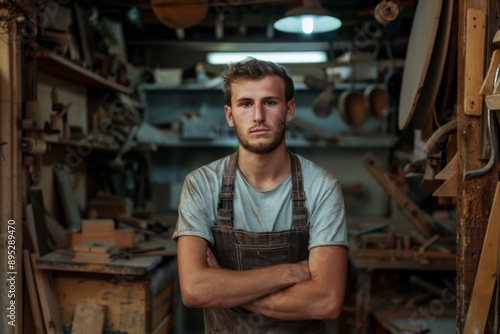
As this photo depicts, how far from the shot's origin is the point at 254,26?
6262 mm

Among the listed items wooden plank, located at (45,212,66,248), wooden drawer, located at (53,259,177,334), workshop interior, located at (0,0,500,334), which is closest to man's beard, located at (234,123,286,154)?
workshop interior, located at (0,0,500,334)

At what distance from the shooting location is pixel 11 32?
289 centimetres

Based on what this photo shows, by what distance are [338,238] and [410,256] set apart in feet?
5.74

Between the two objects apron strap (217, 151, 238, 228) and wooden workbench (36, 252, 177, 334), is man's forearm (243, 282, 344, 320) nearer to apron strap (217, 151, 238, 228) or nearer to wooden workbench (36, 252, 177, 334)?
apron strap (217, 151, 238, 228)

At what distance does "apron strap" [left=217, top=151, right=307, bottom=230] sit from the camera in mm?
2230

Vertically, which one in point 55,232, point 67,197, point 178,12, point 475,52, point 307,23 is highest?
point 178,12

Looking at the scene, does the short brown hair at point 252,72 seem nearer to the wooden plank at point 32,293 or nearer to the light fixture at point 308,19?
the light fixture at point 308,19

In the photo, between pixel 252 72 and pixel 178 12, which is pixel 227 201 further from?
pixel 178 12

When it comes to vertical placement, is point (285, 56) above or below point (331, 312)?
above

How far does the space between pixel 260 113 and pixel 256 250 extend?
1.89ft

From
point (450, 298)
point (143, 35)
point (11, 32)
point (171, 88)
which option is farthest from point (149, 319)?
point (143, 35)

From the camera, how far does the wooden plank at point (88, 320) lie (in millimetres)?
3076

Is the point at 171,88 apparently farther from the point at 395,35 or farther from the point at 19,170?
the point at 19,170

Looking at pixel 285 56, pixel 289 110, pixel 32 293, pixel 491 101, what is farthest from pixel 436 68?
pixel 285 56
